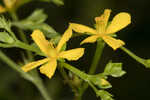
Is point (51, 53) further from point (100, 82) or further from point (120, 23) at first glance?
point (120, 23)

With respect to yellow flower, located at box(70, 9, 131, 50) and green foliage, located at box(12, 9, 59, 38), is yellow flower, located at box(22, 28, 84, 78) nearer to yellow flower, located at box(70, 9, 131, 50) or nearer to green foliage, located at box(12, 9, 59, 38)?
yellow flower, located at box(70, 9, 131, 50)

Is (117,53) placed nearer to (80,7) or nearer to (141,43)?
(141,43)

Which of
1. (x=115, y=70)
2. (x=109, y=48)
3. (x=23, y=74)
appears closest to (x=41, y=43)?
(x=115, y=70)

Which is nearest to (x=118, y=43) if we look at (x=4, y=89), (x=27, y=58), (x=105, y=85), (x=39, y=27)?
(x=105, y=85)

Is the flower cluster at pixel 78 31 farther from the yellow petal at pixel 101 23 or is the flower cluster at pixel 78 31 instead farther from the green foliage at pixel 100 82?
the green foliage at pixel 100 82

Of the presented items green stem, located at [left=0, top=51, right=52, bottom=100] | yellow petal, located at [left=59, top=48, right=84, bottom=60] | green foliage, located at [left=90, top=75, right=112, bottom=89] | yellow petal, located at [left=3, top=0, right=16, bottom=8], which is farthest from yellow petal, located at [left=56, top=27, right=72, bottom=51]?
yellow petal, located at [left=3, top=0, right=16, bottom=8]

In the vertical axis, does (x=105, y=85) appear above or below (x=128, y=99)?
above

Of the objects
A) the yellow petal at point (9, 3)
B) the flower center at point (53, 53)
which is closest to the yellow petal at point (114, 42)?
the flower center at point (53, 53)
